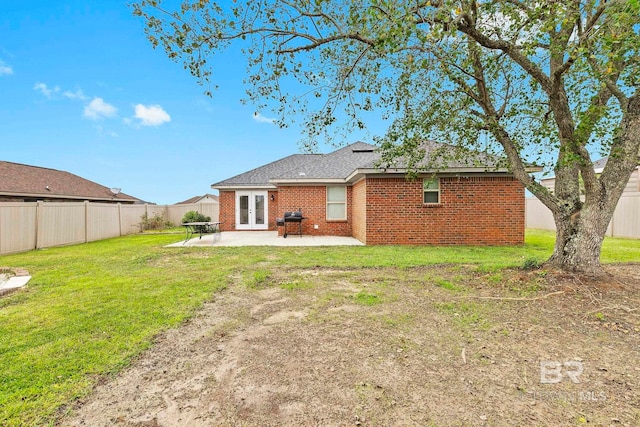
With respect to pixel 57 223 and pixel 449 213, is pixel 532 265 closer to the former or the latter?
pixel 449 213

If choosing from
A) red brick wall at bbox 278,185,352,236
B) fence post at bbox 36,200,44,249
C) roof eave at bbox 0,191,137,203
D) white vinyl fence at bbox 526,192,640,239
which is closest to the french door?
red brick wall at bbox 278,185,352,236

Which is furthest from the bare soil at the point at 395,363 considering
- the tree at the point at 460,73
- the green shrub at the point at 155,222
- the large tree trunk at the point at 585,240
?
the green shrub at the point at 155,222

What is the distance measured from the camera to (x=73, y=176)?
21.6 meters

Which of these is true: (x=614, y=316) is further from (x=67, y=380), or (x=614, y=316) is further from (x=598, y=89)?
(x=67, y=380)

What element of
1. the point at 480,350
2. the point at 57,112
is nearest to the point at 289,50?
the point at 480,350

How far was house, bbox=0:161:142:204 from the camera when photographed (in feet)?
47.6

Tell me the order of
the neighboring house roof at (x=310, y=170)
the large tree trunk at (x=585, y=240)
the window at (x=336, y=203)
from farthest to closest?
1. the window at (x=336, y=203)
2. the neighboring house roof at (x=310, y=170)
3. the large tree trunk at (x=585, y=240)

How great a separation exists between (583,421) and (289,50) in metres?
5.88

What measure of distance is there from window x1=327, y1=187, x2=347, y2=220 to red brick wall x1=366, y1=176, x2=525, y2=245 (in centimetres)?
333

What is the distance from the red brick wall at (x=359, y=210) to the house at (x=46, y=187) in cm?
1596

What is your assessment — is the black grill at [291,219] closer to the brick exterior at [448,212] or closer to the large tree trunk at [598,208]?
the brick exterior at [448,212]

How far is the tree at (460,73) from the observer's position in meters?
4.07

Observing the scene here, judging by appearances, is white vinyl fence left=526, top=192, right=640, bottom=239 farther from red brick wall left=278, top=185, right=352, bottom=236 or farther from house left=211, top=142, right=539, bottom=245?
red brick wall left=278, top=185, right=352, bottom=236

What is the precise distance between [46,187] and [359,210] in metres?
17.7
